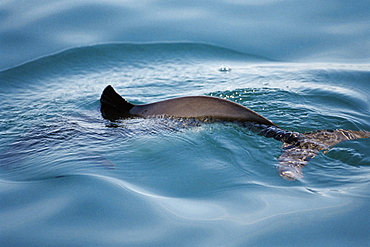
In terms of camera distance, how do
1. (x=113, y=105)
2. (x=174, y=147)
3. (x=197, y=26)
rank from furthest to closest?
1. (x=197, y=26)
2. (x=113, y=105)
3. (x=174, y=147)

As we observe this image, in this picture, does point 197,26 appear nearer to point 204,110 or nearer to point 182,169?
point 204,110

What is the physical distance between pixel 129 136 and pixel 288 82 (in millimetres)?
2462

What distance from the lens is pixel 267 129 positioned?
3322 mm

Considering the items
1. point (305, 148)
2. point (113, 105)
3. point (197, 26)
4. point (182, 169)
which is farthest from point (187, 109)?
point (197, 26)

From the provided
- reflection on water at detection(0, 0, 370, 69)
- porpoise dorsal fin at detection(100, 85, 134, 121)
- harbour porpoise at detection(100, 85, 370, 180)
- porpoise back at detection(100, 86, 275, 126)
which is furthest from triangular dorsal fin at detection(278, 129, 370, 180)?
reflection on water at detection(0, 0, 370, 69)

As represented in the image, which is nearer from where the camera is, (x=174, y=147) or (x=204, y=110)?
(x=204, y=110)

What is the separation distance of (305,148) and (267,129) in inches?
13.3

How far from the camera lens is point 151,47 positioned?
6660 millimetres

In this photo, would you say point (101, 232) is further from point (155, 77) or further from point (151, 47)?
point (151, 47)

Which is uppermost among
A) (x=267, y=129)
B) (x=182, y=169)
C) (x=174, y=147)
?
(x=267, y=129)

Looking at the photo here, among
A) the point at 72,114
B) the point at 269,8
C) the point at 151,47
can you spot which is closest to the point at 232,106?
the point at 72,114

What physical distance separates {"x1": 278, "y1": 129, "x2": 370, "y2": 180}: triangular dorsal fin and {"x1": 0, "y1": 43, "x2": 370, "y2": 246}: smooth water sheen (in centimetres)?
7

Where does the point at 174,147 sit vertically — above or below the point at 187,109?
below

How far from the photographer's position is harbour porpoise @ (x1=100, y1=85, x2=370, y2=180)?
3189 mm
